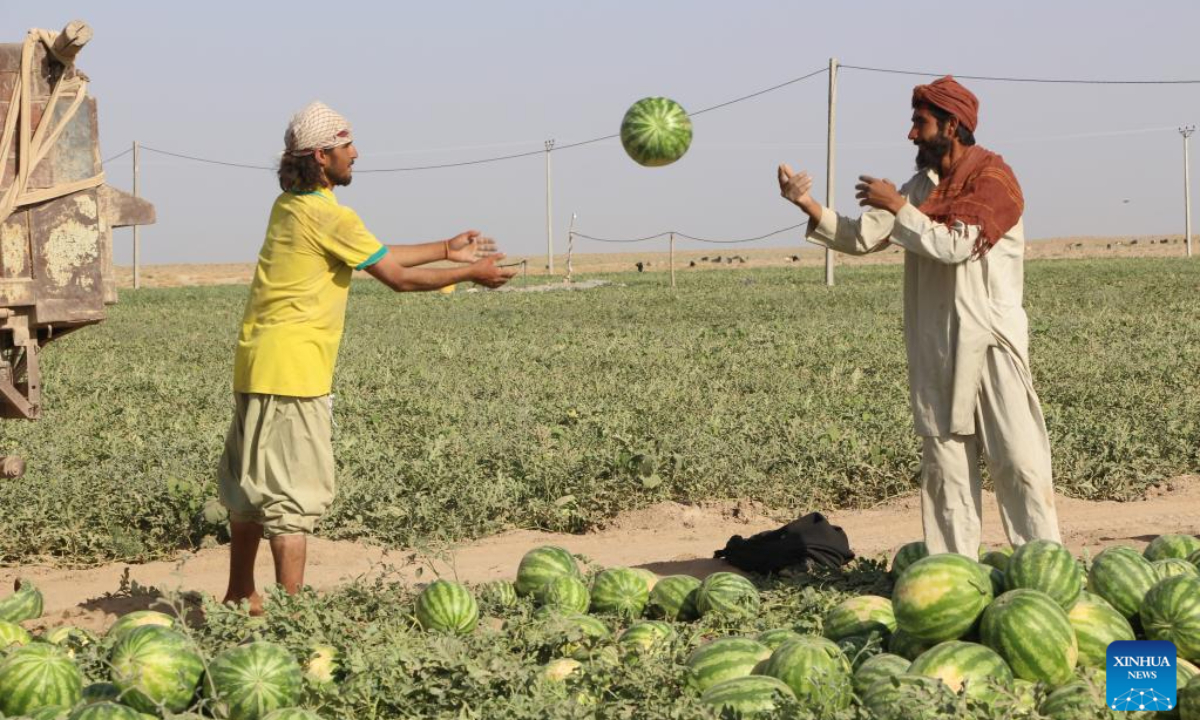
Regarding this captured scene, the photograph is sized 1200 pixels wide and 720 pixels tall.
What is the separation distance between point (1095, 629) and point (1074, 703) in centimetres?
60

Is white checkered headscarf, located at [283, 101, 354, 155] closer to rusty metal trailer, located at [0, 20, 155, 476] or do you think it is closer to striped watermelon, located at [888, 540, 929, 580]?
rusty metal trailer, located at [0, 20, 155, 476]

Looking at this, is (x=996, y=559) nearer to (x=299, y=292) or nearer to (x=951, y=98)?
(x=951, y=98)

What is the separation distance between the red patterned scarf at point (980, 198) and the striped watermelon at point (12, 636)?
144 inches

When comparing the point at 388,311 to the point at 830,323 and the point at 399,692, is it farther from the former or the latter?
the point at 399,692

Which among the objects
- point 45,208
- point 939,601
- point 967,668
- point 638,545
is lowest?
point 638,545

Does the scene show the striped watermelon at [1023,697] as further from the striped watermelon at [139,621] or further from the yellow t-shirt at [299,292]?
the yellow t-shirt at [299,292]

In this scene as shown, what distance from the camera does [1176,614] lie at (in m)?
4.20

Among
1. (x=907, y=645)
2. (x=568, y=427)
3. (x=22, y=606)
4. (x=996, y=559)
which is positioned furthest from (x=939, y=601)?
(x=568, y=427)

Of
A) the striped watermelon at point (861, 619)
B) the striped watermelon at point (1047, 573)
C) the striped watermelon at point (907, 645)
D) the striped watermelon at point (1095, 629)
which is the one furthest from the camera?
the striped watermelon at point (861, 619)

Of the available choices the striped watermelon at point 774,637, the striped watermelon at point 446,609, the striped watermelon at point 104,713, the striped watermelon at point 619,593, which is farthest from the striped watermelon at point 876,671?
the striped watermelon at point 104,713

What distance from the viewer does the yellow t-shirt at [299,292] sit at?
5305 mm

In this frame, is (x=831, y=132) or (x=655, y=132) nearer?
(x=655, y=132)

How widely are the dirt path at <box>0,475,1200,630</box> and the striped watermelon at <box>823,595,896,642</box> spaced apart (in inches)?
72.2

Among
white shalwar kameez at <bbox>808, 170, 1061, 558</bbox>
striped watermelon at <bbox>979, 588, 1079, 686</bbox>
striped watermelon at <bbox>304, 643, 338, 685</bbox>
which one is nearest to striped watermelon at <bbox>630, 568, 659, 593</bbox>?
white shalwar kameez at <bbox>808, 170, 1061, 558</bbox>
